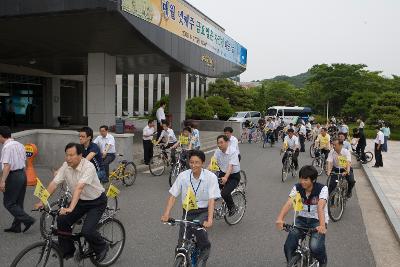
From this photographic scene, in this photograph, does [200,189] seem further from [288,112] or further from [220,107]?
[288,112]

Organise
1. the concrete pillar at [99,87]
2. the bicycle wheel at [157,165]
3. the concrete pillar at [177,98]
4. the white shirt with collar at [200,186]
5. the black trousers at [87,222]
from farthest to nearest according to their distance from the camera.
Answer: the concrete pillar at [177,98], the concrete pillar at [99,87], the bicycle wheel at [157,165], the white shirt with collar at [200,186], the black trousers at [87,222]

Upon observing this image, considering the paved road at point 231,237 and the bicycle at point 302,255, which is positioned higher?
the bicycle at point 302,255

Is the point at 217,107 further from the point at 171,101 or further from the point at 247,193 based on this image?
the point at 247,193

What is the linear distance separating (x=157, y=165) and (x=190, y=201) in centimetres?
890

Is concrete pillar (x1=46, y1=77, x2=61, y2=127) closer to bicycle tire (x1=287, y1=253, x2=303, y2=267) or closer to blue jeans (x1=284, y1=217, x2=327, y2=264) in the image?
blue jeans (x1=284, y1=217, x2=327, y2=264)

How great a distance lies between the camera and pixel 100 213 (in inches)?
196

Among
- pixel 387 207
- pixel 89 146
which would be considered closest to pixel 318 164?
pixel 387 207

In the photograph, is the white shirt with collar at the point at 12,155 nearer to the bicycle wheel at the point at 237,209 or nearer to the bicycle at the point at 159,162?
the bicycle wheel at the point at 237,209

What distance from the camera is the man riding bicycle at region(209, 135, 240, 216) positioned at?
7.33 metres

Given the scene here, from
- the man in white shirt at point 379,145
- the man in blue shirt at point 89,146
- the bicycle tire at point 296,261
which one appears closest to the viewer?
the bicycle tire at point 296,261

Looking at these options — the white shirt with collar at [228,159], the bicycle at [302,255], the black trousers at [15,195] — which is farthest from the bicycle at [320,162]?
the black trousers at [15,195]

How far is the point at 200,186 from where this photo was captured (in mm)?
4859

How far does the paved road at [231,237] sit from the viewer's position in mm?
5957

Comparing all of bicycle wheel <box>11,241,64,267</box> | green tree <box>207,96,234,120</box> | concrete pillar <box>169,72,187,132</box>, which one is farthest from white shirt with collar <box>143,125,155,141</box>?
green tree <box>207,96,234,120</box>
